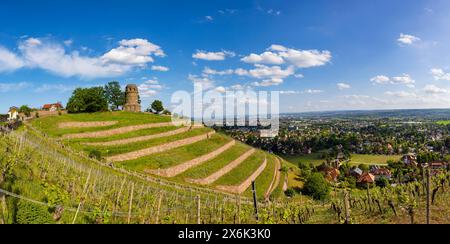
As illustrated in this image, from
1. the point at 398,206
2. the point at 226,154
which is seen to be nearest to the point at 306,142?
the point at 226,154

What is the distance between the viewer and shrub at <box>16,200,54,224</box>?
8539mm

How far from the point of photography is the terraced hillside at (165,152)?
38528 mm

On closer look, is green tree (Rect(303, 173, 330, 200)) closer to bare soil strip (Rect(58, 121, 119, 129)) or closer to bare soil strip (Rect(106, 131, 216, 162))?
bare soil strip (Rect(106, 131, 216, 162))

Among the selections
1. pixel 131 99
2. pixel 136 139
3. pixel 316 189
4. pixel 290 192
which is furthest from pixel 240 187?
pixel 131 99

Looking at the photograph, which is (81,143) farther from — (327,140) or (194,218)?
(327,140)

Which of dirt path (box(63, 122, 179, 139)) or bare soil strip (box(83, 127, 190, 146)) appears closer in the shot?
bare soil strip (box(83, 127, 190, 146))

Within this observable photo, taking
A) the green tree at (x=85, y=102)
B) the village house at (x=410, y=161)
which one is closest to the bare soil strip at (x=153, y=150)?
the green tree at (x=85, y=102)

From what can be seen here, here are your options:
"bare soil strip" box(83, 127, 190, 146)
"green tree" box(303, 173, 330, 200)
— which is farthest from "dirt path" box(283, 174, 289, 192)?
"bare soil strip" box(83, 127, 190, 146)

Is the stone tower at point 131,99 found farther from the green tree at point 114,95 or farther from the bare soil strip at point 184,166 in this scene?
the bare soil strip at point 184,166

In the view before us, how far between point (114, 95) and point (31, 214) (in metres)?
82.9

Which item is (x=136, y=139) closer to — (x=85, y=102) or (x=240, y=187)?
(x=240, y=187)

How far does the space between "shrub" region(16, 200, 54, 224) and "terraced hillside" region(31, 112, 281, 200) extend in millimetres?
26446

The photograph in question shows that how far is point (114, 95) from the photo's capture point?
86.4 m
